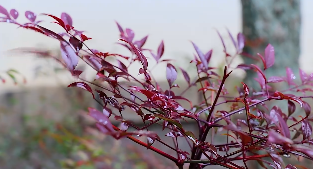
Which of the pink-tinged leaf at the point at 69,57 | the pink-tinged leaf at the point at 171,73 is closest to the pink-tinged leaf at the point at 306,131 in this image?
the pink-tinged leaf at the point at 171,73

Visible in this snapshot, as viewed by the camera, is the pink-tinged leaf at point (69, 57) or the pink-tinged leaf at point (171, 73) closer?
the pink-tinged leaf at point (69, 57)

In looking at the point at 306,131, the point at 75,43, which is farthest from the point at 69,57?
the point at 306,131

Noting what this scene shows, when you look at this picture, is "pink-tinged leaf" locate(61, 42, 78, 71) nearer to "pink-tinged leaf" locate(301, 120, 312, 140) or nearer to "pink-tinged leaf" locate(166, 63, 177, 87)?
"pink-tinged leaf" locate(166, 63, 177, 87)

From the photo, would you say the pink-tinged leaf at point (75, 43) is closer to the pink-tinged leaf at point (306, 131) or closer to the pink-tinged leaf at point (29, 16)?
the pink-tinged leaf at point (29, 16)

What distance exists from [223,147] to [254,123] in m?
0.07

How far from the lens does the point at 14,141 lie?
211cm

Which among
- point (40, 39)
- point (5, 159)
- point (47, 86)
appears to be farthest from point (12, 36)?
point (5, 159)

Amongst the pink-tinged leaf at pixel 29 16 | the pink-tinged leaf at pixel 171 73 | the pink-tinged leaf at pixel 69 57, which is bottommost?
the pink-tinged leaf at pixel 69 57

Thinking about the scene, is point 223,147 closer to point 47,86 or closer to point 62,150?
point 62,150

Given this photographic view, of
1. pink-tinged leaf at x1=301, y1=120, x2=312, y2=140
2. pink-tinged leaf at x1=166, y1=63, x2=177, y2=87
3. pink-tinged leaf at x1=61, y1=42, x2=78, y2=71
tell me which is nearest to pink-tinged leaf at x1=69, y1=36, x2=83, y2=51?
pink-tinged leaf at x1=61, y1=42, x2=78, y2=71

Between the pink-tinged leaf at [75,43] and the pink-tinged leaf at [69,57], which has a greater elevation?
the pink-tinged leaf at [75,43]

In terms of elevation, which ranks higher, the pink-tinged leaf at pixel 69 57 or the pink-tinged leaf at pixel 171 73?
the pink-tinged leaf at pixel 171 73

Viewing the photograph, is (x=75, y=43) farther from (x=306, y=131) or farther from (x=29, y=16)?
(x=306, y=131)

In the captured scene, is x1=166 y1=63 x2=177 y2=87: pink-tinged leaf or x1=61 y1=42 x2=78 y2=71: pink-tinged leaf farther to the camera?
x1=166 y1=63 x2=177 y2=87: pink-tinged leaf
